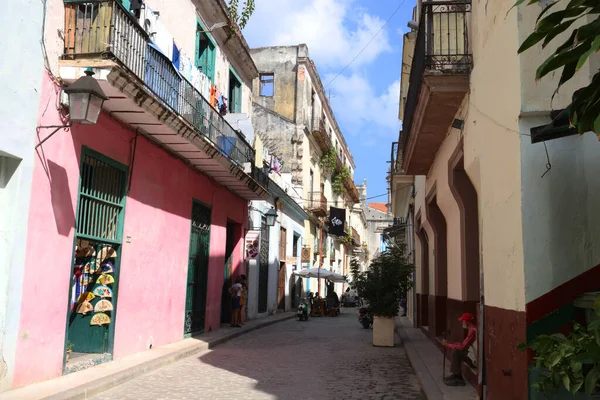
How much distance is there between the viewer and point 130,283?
34.0 feet

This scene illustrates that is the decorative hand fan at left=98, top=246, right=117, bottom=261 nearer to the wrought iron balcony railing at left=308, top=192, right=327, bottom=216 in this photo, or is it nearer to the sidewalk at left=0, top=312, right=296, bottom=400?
the sidewalk at left=0, top=312, right=296, bottom=400

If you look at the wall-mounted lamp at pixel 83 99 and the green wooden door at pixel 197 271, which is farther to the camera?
the green wooden door at pixel 197 271

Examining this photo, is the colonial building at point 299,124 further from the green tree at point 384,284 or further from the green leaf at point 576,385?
the green leaf at point 576,385

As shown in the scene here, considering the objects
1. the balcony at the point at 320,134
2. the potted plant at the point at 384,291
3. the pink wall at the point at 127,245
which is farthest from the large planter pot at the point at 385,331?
the balcony at the point at 320,134

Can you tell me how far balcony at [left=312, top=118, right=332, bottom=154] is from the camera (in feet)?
105

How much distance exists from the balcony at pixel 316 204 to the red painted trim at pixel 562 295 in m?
26.7

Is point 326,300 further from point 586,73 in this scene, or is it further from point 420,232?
point 586,73

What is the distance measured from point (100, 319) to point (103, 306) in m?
0.22

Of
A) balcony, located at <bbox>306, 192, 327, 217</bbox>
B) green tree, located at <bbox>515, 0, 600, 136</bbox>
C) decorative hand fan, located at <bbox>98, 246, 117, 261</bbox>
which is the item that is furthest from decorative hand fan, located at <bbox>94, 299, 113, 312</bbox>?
balcony, located at <bbox>306, 192, 327, 217</bbox>

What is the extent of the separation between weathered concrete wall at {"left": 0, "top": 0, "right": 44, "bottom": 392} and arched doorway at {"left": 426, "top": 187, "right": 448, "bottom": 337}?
8506mm

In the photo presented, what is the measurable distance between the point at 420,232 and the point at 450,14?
33.4ft

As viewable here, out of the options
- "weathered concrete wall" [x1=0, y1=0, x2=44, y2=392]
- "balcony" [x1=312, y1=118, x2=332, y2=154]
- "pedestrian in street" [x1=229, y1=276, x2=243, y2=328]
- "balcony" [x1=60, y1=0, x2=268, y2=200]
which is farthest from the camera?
"balcony" [x1=312, y1=118, x2=332, y2=154]

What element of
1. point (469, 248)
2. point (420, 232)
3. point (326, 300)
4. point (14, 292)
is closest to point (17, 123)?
point (14, 292)

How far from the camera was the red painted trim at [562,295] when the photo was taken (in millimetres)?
4980
